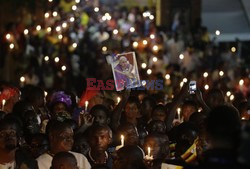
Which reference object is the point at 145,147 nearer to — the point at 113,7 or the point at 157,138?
the point at 157,138

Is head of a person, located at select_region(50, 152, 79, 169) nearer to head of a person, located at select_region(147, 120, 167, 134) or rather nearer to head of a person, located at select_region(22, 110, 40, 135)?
head of a person, located at select_region(22, 110, 40, 135)

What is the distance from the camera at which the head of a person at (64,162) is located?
6.97m

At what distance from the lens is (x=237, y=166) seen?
4641 mm

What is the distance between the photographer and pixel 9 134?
25.1 ft

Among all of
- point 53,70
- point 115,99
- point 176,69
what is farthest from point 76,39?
point 115,99

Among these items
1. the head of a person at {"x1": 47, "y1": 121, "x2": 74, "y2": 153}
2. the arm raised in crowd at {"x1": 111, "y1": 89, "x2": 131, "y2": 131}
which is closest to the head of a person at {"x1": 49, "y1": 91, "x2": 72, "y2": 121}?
the arm raised in crowd at {"x1": 111, "y1": 89, "x2": 131, "y2": 131}

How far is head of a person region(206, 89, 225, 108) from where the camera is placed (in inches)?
402

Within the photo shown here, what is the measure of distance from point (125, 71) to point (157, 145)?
1.96 metres

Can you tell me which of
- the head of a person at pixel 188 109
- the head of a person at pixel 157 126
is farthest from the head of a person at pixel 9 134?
the head of a person at pixel 188 109

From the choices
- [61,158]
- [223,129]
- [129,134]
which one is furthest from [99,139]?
[223,129]

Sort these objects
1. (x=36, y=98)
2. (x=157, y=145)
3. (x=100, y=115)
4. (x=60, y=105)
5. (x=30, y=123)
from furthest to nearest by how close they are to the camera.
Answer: (x=36, y=98) < (x=60, y=105) < (x=100, y=115) < (x=30, y=123) < (x=157, y=145)

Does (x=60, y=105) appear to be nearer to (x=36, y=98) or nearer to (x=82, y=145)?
(x=36, y=98)

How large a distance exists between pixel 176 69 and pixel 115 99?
602cm

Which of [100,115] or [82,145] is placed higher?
[100,115]
